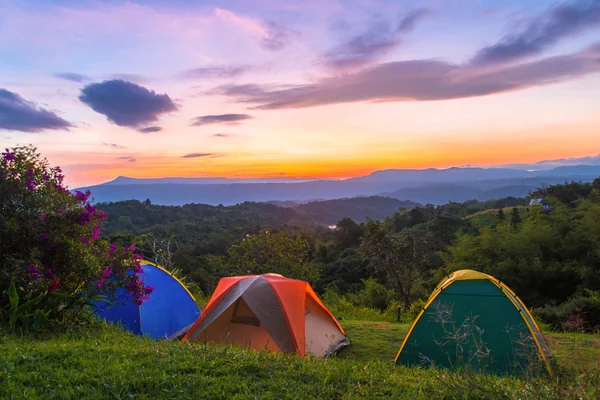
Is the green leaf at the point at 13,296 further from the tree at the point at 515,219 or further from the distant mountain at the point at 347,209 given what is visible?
the distant mountain at the point at 347,209

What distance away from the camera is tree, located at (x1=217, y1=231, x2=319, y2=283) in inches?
550

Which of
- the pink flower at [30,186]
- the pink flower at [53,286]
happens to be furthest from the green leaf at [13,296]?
the pink flower at [30,186]

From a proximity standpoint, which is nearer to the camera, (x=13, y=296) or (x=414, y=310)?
(x=13, y=296)

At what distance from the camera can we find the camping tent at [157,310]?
726 cm

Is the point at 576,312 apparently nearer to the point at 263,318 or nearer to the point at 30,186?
the point at 263,318

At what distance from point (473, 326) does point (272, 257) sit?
9.01 meters

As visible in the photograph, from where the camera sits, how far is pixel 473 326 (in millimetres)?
5719

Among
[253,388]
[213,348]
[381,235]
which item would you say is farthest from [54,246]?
[381,235]

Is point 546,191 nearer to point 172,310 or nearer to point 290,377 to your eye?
point 172,310

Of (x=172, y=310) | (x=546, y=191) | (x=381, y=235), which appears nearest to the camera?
(x=172, y=310)

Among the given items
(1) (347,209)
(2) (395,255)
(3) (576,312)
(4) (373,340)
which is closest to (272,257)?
(2) (395,255)

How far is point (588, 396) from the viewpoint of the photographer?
2881mm

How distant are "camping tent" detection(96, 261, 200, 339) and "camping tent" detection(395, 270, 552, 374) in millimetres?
4194

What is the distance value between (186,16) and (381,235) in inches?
323
